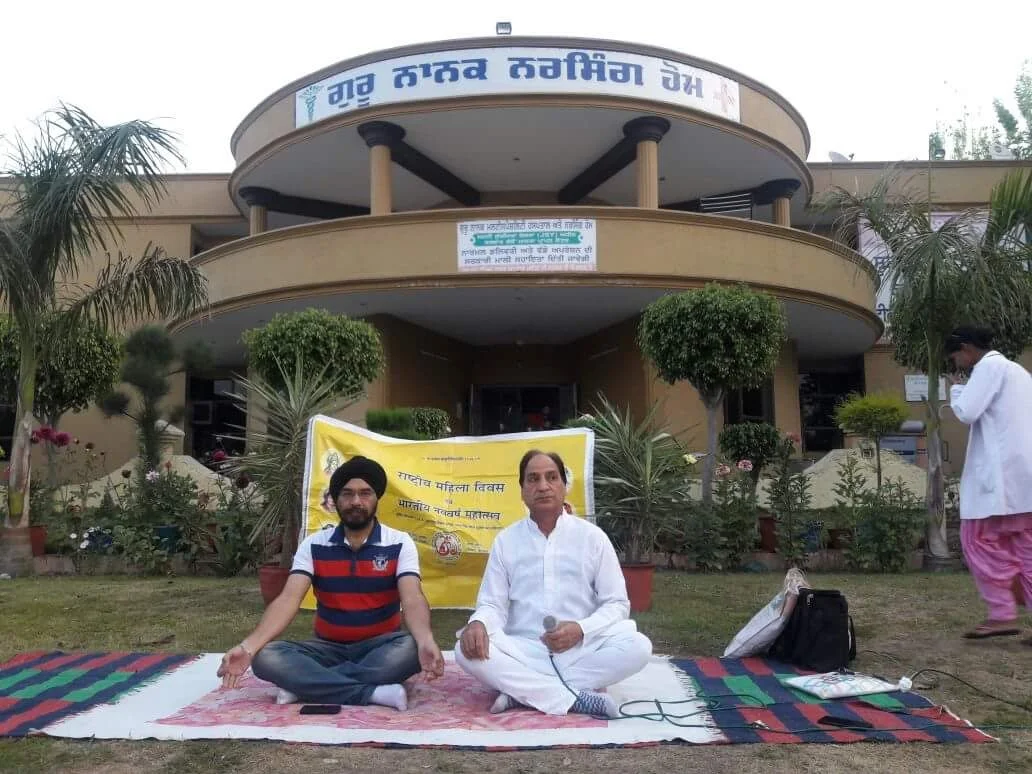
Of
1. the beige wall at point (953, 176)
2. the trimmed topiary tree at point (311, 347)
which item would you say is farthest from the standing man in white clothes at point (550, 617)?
the beige wall at point (953, 176)

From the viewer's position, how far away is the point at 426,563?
6375mm

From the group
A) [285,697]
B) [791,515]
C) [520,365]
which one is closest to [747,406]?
[520,365]

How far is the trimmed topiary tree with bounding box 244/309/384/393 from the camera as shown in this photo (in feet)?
29.5

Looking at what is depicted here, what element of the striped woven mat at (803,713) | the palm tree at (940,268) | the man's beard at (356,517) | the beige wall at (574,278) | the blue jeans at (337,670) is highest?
the beige wall at (574,278)

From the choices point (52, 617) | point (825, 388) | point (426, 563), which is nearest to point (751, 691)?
point (426, 563)

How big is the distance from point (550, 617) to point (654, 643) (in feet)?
5.93

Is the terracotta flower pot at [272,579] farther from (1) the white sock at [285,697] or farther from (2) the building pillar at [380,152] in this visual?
(2) the building pillar at [380,152]

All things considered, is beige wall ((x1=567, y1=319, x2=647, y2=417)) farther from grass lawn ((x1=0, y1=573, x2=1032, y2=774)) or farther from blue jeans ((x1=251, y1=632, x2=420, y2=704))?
blue jeans ((x1=251, y1=632, x2=420, y2=704))

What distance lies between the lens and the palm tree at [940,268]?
26.8 ft

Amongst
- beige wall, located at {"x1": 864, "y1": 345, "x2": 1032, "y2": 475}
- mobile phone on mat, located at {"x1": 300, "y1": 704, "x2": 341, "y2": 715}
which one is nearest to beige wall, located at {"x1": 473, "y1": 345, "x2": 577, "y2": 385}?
beige wall, located at {"x1": 864, "y1": 345, "x2": 1032, "y2": 475}

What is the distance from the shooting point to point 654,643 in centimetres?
543

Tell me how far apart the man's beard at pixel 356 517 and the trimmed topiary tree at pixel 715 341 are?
544cm

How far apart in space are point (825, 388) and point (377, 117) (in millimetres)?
11825

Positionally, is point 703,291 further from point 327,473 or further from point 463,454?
point 327,473
